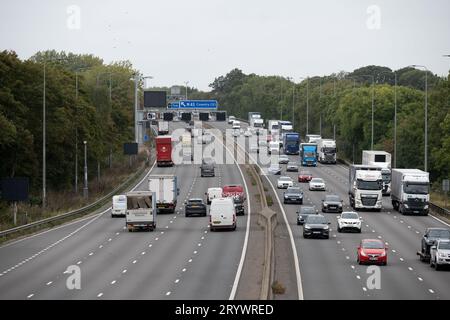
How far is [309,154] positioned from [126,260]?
78716 mm

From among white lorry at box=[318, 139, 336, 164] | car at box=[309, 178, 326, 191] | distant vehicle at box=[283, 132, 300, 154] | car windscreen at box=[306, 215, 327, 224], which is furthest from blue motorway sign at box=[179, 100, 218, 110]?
car windscreen at box=[306, 215, 327, 224]

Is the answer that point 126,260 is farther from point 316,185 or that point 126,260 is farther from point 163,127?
point 163,127

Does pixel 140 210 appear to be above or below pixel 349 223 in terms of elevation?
above

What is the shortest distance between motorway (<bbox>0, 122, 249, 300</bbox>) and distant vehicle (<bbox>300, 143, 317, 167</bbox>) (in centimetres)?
5272

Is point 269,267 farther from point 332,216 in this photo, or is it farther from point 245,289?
point 332,216

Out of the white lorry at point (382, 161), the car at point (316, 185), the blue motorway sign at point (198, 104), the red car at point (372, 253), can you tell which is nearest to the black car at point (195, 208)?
the car at point (316, 185)

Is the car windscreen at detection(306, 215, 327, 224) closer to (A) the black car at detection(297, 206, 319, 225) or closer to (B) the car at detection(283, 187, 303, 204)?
(A) the black car at detection(297, 206, 319, 225)

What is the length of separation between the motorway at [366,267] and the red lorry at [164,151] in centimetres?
4188

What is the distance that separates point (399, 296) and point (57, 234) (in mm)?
31927

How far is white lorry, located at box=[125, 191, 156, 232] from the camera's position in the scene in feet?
227

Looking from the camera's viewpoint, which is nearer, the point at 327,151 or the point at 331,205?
the point at 331,205

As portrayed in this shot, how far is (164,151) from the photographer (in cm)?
12962

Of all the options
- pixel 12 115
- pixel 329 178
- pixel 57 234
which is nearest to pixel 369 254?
pixel 57 234

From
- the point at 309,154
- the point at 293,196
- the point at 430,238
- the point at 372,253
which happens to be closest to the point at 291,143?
the point at 309,154
